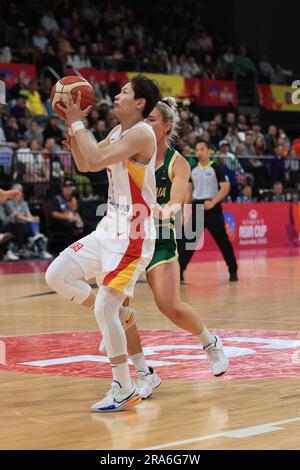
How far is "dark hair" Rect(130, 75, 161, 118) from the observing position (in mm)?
6336

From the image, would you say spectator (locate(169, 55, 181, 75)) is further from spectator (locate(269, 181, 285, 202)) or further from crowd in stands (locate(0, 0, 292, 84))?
spectator (locate(269, 181, 285, 202))

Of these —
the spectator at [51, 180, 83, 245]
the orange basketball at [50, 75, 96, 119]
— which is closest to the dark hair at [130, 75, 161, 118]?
the orange basketball at [50, 75, 96, 119]

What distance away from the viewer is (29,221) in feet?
64.0

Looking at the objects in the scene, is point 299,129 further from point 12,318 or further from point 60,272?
point 60,272

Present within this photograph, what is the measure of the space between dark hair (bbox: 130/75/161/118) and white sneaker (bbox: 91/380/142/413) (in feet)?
5.92

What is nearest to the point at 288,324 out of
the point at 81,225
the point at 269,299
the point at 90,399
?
the point at 269,299

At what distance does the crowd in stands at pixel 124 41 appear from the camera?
2508cm

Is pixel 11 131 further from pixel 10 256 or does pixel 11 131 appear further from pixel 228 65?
pixel 228 65

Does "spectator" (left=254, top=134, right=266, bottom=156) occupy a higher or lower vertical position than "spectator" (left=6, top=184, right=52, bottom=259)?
Answer: higher

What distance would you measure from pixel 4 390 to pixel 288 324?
4267 mm

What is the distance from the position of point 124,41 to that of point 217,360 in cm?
2254

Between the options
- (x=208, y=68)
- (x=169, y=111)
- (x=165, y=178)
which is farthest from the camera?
(x=208, y=68)

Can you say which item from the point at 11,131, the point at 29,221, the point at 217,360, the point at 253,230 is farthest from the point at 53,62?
the point at 217,360

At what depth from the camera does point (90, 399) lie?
6.47 meters
